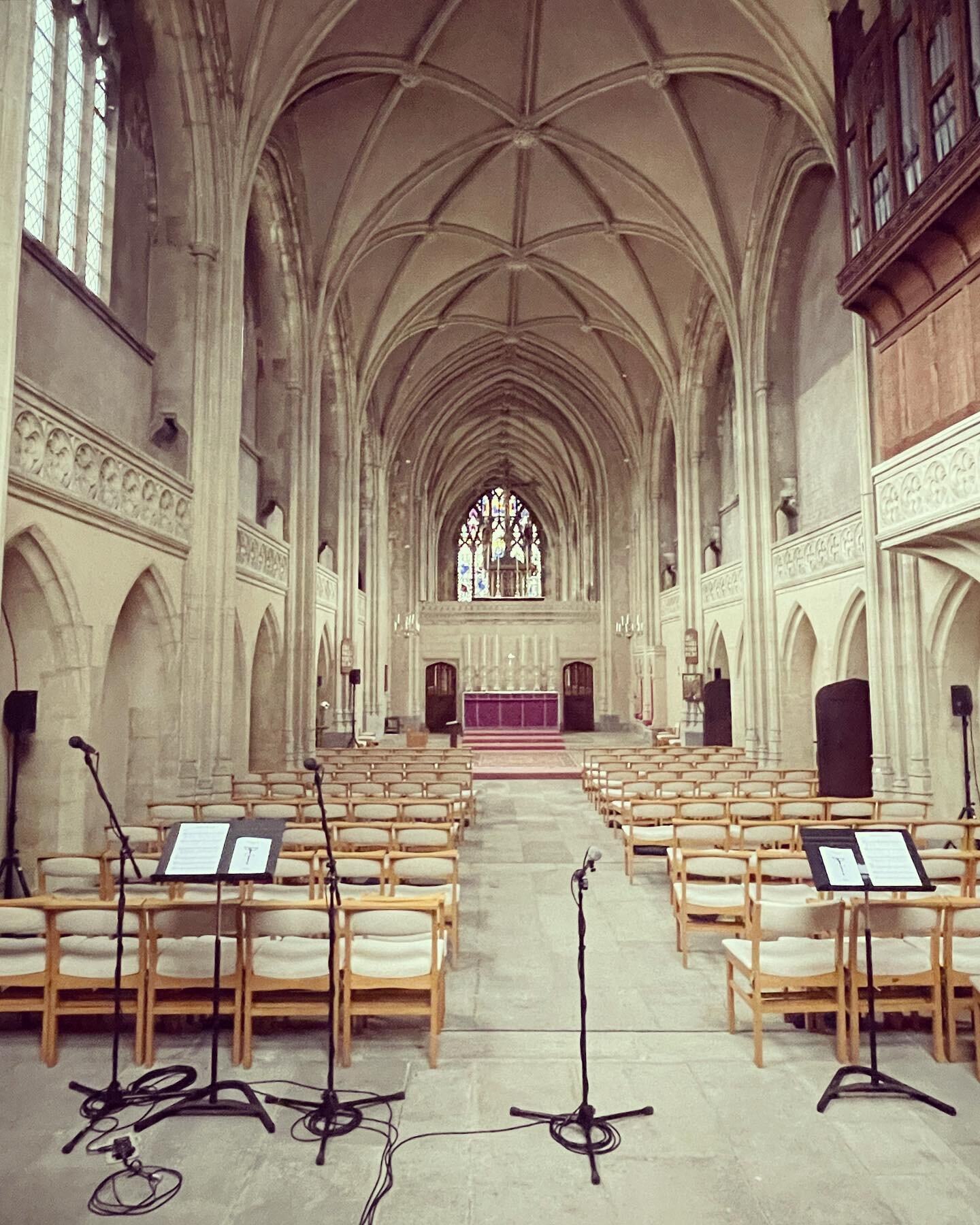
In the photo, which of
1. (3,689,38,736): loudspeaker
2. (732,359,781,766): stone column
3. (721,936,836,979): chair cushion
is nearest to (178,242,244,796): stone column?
(3,689,38,736): loudspeaker

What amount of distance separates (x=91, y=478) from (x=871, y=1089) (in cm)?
892

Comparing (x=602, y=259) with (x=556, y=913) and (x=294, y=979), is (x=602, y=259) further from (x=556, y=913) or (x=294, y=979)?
(x=294, y=979)

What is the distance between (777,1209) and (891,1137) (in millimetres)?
838

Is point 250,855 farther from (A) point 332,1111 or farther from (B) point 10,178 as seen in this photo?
(B) point 10,178

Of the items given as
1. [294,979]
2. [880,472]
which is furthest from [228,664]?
[880,472]

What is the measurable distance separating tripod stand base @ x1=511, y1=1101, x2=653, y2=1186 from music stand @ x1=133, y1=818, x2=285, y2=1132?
122cm

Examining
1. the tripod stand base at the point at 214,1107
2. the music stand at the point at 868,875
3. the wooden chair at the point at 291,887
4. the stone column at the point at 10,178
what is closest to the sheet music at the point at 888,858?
the music stand at the point at 868,875

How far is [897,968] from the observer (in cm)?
449

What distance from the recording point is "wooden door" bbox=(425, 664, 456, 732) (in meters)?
34.2

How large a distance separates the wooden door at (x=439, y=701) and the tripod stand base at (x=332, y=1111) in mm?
30075

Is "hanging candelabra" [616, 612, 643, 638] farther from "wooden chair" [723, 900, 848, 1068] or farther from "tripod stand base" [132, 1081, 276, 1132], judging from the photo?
"tripod stand base" [132, 1081, 276, 1132]

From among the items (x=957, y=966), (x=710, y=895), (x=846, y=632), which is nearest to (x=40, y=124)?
(x=710, y=895)

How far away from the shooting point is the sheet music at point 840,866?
394 cm

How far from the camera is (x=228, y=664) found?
12078 millimetres
